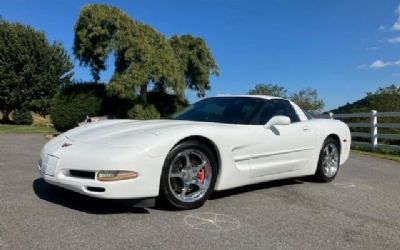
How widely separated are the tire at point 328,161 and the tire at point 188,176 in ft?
7.85

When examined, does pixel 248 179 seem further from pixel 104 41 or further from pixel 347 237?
pixel 104 41

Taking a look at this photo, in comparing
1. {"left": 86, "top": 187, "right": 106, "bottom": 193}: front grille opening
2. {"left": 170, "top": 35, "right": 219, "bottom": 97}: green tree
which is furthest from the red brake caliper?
{"left": 170, "top": 35, "right": 219, "bottom": 97}: green tree

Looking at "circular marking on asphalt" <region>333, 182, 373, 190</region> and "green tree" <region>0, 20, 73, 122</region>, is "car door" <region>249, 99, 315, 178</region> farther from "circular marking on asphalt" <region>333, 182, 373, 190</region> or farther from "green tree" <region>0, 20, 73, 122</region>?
"green tree" <region>0, 20, 73, 122</region>

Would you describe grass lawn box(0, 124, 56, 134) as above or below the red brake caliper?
above

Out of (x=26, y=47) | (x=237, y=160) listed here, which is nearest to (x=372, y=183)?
(x=237, y=160)

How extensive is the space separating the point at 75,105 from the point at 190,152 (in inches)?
589

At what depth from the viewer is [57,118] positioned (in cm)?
1930

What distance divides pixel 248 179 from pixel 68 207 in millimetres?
2066

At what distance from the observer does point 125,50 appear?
1912cm

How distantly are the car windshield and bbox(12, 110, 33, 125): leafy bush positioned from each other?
2422 cm

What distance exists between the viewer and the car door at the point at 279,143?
232 inches

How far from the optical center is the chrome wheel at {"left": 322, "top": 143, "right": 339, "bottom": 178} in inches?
288

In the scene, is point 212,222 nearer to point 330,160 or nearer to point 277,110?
point 277,110

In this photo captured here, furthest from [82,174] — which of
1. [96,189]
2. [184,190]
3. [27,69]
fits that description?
[27,69]
